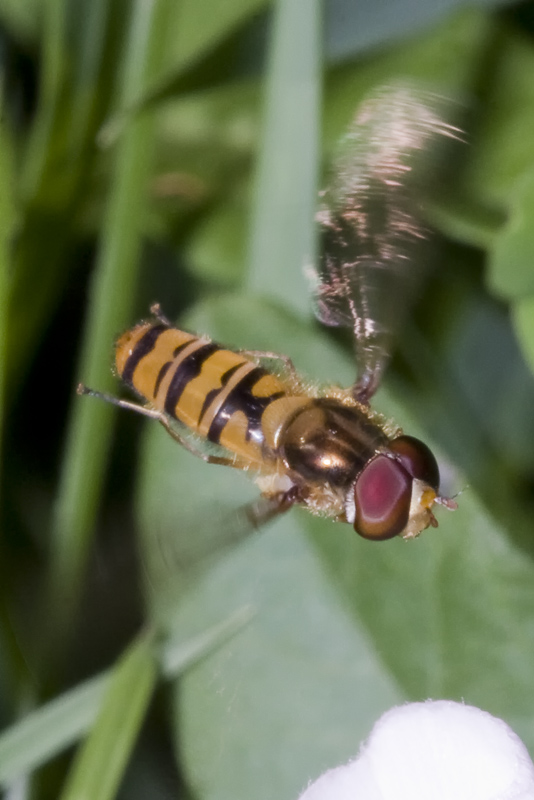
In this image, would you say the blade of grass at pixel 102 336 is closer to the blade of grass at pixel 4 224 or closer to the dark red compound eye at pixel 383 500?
the blade of grass at pixel 4 224

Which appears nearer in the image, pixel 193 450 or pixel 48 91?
pixel 193 450

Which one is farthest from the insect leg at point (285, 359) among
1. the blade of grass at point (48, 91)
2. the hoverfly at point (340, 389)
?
the blade of grass at point (48, 91)

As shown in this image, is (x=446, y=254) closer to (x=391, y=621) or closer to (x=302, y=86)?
(x=302, y=86)

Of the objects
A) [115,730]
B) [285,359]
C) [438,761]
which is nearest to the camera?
[438,761]

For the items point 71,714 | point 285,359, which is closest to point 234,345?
point 285,359

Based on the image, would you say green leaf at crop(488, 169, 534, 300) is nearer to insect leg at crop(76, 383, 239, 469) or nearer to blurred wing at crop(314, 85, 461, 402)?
blurred wing at crop(314, 85, 461, 402)

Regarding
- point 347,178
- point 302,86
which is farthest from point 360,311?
point 302,86

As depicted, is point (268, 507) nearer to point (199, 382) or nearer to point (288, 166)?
point (199, 382)

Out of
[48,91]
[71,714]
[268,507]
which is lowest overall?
[71,714]
